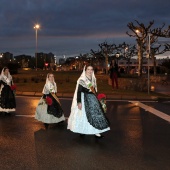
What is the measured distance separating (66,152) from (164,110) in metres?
7.18

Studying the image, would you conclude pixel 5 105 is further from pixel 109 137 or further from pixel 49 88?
pixel 109 137

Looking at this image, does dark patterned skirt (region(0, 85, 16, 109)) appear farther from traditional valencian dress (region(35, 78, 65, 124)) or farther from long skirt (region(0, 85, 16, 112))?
traditional valencian dress (region(35, 78, 65, 124))

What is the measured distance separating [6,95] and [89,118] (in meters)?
4.55

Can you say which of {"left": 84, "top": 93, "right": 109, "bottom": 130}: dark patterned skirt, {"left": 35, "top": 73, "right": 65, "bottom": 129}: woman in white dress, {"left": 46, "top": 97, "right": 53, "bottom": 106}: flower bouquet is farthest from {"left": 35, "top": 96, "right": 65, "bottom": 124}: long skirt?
{"left": 84, "top": 93, "right": 109, "bottom": 130}: dark patterned skirt

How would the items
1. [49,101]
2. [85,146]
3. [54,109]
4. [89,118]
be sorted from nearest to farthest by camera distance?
[85,146] → [89,118] → [49,101] → [54,109]

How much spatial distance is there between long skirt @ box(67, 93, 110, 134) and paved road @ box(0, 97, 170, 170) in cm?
27

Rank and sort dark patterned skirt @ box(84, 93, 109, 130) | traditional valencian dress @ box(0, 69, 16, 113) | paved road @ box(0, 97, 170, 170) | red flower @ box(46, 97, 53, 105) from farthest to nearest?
1. traditional valencian dress @ box(0, 69, 16, 113)
2. red flower @ box(46, 97, 53, 105)
3. dark patterned skirt @ box(84, 93, 109, 130)
4. paved road @ box(0, 97, 170, 170)

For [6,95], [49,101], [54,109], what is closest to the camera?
[49,101]

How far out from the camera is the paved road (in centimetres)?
611

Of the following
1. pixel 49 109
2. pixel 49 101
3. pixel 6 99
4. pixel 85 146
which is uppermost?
pixel 49 101

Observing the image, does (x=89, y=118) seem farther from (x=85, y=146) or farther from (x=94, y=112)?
(x=85, y=146)

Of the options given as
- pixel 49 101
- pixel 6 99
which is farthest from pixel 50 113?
pixel 6 99

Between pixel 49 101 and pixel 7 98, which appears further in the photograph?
→ pixel 7 98

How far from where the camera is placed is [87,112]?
804cm
